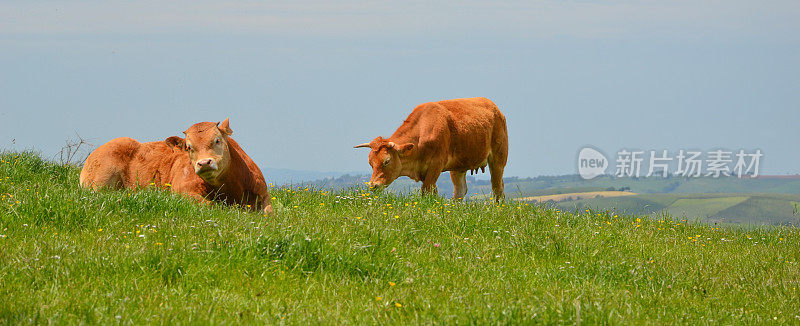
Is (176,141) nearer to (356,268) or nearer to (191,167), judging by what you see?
(191,167)

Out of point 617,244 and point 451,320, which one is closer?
point 451,320

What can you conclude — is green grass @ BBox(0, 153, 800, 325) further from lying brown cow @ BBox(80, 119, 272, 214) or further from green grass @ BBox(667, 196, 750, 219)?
green grass @ BBox(667, 196, 750, 219)

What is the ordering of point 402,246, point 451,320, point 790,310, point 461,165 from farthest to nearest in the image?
1. point 461,165
2. point 402,246
3. point 790,310
4. point 451,320

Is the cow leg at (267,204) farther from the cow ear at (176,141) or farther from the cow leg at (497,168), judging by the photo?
the cow leg at (497,168)

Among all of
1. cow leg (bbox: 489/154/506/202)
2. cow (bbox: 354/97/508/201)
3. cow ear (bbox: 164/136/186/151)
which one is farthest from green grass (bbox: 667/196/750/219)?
cow ear (bbox: 164/136/186/151)

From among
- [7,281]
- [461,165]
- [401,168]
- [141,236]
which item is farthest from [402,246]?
[461,165]

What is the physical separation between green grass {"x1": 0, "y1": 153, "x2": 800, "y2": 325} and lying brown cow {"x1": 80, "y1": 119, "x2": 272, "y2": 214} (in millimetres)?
612

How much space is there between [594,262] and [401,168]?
7.73m

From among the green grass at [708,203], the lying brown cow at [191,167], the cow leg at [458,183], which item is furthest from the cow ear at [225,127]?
the green grass at [708,203]

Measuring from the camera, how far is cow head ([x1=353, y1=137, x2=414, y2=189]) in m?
15.5

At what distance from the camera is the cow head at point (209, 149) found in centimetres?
1010

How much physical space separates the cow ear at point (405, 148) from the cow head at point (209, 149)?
5.21 m

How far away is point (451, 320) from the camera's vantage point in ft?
17.6

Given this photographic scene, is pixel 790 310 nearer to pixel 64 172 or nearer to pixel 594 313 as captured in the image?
pixel 594 313
